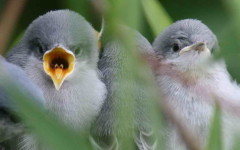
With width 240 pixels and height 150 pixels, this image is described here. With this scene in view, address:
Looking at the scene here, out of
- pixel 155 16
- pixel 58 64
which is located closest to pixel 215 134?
pixel 58 64

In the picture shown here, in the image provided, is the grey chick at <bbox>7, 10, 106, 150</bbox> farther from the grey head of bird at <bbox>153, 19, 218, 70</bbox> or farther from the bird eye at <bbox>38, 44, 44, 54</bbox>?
the grey head of bird at <bbox>153, 19, 218, 70</bbox>

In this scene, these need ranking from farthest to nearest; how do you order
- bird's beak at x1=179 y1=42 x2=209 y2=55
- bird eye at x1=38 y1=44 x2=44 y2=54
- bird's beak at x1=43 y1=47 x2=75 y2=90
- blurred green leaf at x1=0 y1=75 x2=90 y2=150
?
bird's beak at x1=179 y1=42 x2=209 y2=55
bird eye at x1=38 y1=44 x2=44 y2=54
bird's beak at x1=43 y1=47 x2=75 y2=90
blurred green leaf at x1=0 y1=75 x2=90 y2=150

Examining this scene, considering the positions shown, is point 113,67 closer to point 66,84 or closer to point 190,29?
point 66,84

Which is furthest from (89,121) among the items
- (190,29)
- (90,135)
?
(190,29)

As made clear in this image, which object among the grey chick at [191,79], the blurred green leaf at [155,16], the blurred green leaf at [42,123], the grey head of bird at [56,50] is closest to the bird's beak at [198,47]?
the grey chick at [191,79]

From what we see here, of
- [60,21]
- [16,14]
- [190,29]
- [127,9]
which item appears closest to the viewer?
[127,9]

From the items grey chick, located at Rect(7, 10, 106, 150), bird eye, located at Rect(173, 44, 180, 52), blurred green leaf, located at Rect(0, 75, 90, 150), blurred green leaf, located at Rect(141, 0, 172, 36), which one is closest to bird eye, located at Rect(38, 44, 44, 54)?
grey chick, located at Rect(7, 10, 106, 150)
